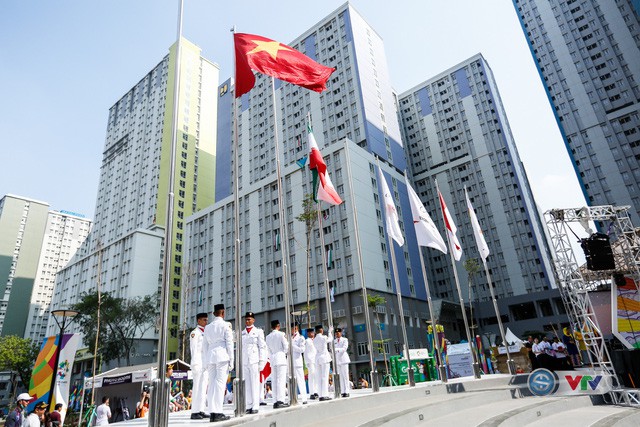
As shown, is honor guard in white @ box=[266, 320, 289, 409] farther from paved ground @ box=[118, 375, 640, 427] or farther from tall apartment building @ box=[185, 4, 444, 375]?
tall apartment building @ box=[185, 4, 444, 375]

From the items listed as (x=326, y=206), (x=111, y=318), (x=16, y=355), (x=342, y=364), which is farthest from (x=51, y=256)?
(x=342, y=364)

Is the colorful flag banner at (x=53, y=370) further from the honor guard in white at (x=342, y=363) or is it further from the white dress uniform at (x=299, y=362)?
the honor guard in white at (x=342, y=363)

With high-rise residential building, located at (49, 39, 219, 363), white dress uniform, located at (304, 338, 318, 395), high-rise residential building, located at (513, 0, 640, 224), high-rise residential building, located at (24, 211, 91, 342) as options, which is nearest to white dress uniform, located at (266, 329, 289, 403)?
white dress uniform, located at (304, 338, 318, 395)

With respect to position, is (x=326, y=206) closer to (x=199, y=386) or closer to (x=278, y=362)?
(x=278, y=362)

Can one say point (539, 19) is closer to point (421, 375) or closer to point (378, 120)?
point (378, 120)

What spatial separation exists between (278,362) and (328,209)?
44306 millimetres

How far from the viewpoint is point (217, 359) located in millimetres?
7508

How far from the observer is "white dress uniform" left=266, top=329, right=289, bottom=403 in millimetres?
9695

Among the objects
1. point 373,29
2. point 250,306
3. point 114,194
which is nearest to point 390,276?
point 250,306

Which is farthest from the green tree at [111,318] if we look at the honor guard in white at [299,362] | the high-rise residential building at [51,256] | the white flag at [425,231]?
the high-rise residential building at [51,256]

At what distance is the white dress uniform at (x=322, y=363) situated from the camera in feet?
37.1

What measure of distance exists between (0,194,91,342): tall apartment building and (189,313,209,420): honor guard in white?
12218 cm

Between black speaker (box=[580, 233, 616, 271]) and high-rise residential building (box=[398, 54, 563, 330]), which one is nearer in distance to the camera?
black speaker (box=[580, 233, 616, 271])

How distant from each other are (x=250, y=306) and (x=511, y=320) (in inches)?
1632
